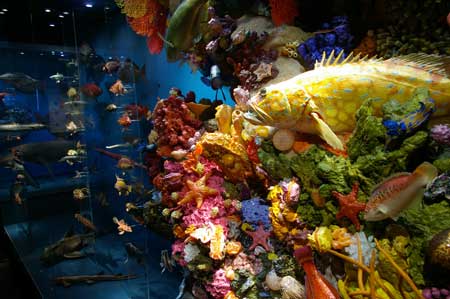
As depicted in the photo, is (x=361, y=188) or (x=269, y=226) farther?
(x=269, y=226)

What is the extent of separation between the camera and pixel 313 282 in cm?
204

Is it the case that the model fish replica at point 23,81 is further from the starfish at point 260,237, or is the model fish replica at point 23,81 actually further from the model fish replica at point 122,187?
the starfish at point 260,237

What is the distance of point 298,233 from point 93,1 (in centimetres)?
400

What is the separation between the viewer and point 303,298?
2.25 m

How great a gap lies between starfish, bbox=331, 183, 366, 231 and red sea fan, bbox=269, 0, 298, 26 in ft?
6.45

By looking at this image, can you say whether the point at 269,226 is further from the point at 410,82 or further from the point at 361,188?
the point at 410,82

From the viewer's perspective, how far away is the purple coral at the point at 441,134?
6.41 ft

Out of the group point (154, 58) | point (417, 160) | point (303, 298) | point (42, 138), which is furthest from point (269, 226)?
point (42, 138)

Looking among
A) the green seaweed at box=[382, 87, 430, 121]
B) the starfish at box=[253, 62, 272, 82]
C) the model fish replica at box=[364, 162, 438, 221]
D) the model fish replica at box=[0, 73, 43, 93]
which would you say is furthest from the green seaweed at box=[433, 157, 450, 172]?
the model fish replica at box=[0, 73, 43, 93]

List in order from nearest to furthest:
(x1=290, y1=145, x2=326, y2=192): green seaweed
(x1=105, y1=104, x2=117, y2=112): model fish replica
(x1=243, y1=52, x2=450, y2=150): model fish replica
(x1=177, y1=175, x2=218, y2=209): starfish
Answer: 1. (x1=243, y1=52, x2=450, y2=150): model fish replica
2. (x1=290, y1=145, x2=326, y2=192): green seaweed
3. (x1=177, y1=175, x2=218, y2=209): starfish
4. (x1=105, y1=104, x2=117, y2=112): model fish replica

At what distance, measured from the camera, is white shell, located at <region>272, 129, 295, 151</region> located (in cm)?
249

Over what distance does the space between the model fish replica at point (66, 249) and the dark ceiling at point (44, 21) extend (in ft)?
8.96

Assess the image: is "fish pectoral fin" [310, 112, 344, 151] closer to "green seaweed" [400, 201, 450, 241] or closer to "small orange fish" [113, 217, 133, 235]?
"green seaweed" [400, 201, 450, 241]

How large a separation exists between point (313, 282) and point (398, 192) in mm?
751
